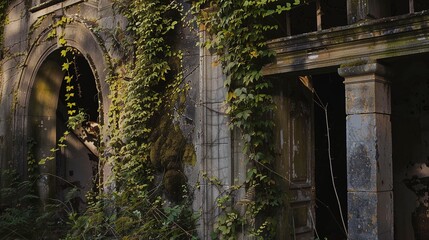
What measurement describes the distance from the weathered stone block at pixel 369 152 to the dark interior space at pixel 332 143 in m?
3.21

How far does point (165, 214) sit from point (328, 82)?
3624mm

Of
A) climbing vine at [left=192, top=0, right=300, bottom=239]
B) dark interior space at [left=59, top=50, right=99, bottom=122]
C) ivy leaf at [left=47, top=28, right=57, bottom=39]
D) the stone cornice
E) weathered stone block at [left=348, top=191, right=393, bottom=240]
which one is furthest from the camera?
dark interior space at [left=59, top=50, right=99, bottom=122]

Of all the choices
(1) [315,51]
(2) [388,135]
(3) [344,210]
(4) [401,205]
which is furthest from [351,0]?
(3) [344,210]

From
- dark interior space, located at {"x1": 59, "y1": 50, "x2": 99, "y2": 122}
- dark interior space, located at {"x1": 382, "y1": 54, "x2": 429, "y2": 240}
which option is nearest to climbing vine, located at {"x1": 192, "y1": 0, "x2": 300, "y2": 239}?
dark interior space, located at {"x1": 382, "y1": 54, "x2": 429, "y2": 240}

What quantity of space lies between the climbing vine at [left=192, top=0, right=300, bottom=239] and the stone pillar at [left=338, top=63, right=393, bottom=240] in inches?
44.0

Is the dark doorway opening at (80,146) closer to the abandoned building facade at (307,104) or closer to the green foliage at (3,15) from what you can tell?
the abandoned building facade at (307,104)

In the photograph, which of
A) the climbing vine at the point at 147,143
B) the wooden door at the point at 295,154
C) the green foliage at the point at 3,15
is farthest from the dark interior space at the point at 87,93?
the wooden door at the point at 295,154

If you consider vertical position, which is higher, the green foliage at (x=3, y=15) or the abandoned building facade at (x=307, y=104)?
the green foliage at (x=3, y=15)

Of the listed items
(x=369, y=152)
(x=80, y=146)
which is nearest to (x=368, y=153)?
(x=369, y=152)

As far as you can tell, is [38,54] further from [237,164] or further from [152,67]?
[237,164]

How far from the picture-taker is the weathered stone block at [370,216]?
532 centimetres

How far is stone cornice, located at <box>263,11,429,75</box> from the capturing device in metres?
5.11

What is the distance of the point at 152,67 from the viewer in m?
7.41

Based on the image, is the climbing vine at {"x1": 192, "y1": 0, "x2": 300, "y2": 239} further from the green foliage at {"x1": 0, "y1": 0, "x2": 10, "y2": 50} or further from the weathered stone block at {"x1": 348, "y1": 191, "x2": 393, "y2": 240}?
the green foliage at {"x1": 0, "y1": 0, "x2": 10, "y2": 50}
